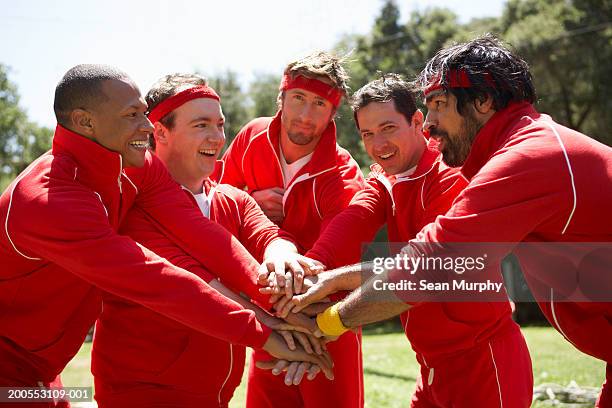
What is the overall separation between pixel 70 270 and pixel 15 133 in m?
36.1

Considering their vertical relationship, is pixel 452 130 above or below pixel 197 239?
above

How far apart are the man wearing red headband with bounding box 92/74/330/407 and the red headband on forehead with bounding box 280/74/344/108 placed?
749mm

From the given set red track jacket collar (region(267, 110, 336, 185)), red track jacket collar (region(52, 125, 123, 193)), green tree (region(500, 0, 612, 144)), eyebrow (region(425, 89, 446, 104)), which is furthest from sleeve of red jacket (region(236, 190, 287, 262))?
green tree (region(500, 0, 612, 144))

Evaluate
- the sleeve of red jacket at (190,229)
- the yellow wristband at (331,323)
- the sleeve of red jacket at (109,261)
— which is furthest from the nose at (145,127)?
the yellow wristband at (331,323)

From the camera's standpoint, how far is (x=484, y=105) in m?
3.54

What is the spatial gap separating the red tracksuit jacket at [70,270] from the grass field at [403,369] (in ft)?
18.8

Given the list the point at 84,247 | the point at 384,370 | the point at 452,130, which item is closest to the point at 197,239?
the point at 84,247

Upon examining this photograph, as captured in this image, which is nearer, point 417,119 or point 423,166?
point 423,166

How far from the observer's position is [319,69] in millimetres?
4812

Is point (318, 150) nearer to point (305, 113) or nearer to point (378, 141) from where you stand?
point (305, 113)

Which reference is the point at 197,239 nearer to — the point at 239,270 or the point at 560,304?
the point at 239,270

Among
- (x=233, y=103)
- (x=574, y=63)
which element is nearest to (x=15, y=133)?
(x=233, y=103)

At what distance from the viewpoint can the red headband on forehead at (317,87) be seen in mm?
4832

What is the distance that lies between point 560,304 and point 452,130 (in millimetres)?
1051
